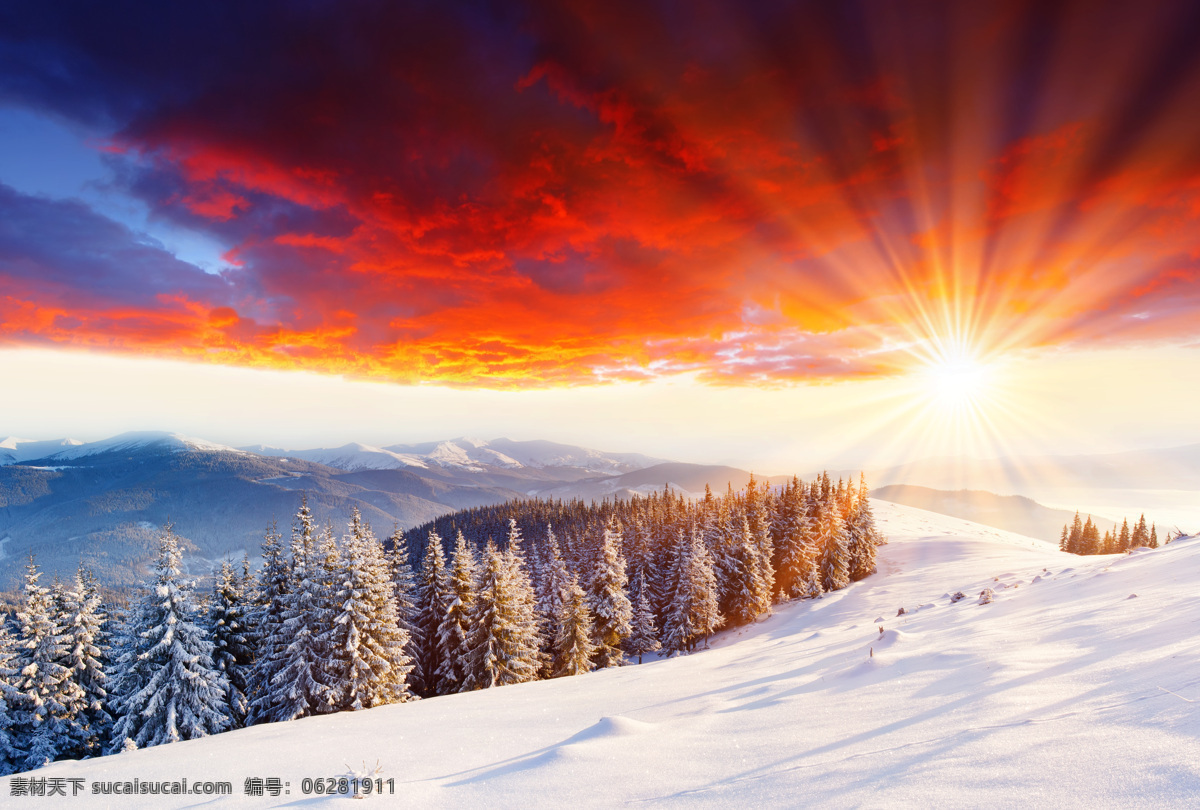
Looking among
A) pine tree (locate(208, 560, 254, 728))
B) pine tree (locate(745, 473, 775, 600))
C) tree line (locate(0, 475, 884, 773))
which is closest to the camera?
tree line (locate(0, 475, 884, 773))

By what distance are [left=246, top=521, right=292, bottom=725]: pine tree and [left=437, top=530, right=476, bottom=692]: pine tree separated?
9483mm

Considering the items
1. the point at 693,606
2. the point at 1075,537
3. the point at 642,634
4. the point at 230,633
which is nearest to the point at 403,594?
the point at 230,633

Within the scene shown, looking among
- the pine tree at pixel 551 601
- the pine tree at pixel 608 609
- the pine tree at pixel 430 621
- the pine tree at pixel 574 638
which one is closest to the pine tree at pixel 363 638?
the pine tree at pixel 430 621

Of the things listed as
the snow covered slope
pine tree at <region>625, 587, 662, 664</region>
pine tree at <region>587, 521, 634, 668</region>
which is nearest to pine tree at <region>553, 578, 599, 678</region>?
pine tree at <region>587, 521, 634, 668</region>

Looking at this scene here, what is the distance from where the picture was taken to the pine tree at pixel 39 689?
23.0 metres

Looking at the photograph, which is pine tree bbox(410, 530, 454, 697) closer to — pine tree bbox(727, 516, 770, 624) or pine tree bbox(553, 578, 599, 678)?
pine tree bbox(553, 578, 599, 678)

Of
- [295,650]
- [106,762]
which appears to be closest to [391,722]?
[106,762]

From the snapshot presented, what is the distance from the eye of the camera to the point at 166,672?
22359mm

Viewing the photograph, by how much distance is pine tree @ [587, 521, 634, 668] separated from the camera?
3712 centimetres

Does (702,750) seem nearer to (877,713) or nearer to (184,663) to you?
(877,713)

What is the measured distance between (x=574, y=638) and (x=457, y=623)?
8.24m

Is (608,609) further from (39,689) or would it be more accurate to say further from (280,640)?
(39,689)

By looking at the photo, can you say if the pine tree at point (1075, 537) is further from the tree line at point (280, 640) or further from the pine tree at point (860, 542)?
the tree line at point (280, 640)

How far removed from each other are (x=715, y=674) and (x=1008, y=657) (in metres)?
9.19
